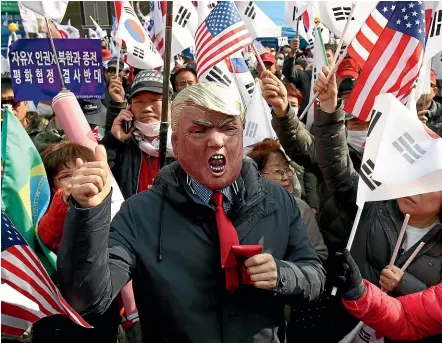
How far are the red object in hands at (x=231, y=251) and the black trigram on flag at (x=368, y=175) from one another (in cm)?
71

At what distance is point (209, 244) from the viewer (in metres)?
1.89

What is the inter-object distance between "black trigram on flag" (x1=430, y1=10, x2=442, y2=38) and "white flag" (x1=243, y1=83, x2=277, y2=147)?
1325 millimetres

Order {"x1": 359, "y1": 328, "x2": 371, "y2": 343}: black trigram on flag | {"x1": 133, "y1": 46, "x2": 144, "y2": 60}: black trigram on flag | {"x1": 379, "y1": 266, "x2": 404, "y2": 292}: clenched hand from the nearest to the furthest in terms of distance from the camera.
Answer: {"x1": 379, "y1": 266, "x2": 404, "y2": 292}: clenched hand < {"x1": 359, "y1": 328, "x2": 371, "y2": 343}: black trigram on flag < {"x1": 133, "y1": 46, "x2": 144, "y2": 60}: black trigram on flag

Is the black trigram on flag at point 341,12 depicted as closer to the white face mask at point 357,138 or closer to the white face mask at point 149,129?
the white face mask at point 357,138

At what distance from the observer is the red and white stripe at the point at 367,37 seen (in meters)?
3.72

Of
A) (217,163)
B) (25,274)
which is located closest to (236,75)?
(217,163)

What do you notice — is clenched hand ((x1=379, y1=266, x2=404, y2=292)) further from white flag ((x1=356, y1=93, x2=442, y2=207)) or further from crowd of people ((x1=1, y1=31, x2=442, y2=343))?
white flag ((x1=356, y1=93, x2=442, y2=207))

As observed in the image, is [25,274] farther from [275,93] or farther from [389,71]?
[389,71]

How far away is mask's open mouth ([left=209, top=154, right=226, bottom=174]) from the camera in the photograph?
6.26ft

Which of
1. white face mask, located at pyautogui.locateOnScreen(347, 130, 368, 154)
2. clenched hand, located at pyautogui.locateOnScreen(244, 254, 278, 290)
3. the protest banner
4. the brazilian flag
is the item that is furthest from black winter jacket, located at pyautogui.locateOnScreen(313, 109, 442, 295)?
the protest banner

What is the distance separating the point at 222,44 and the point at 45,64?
1.49m

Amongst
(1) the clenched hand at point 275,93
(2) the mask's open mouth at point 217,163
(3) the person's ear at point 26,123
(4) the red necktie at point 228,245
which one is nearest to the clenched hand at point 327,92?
(1) the clenched hand at point 275,93

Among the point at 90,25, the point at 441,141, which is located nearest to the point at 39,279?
the point at 441,141

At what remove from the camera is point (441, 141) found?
6.99 feet
